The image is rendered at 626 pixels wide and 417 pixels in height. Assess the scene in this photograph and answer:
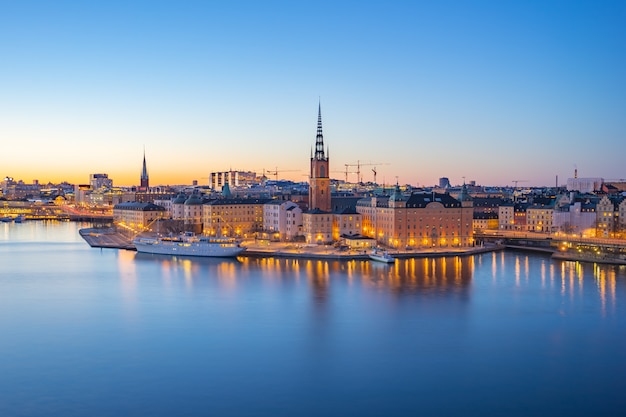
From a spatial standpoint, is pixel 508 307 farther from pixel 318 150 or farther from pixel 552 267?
pixel 318 150

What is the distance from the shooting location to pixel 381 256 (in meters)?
20.2

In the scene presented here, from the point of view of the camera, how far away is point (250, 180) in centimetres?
8288

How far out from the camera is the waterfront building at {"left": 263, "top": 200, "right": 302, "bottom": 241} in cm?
2552

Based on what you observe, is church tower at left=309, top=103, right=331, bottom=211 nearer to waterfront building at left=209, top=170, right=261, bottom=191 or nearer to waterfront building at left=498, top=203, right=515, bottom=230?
waterfront building at left=498, top=203, right=515, bottom=230

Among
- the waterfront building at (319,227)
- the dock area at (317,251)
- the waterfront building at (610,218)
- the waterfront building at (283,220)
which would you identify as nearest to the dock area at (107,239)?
the dock area at (317,251)

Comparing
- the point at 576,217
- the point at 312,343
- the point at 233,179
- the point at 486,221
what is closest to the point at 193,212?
the point at 486,221

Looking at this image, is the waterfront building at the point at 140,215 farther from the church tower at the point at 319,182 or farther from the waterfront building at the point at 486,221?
the waterfront building at the point at 486,221

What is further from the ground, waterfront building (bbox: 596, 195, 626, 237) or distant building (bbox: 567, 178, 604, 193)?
distant building (bbox: 567, 178, 604, 193)

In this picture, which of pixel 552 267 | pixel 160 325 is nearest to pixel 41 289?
pixel 160 325

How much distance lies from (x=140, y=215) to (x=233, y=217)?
6.72m

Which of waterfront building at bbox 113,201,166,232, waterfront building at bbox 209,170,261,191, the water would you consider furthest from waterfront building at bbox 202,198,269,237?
waterfront building at bbox 209,170,261,191

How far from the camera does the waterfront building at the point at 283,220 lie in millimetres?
25516

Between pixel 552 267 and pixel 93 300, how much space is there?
1272cm

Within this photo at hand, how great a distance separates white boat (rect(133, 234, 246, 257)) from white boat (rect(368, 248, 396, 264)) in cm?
442
